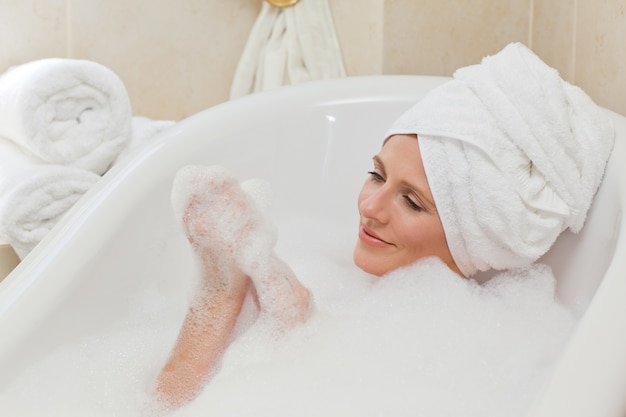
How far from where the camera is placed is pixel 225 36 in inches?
79.4

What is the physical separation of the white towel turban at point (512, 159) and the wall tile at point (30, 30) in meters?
1.02

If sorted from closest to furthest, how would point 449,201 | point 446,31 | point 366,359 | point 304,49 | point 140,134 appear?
1. point 366,359
2. point 449,201
3. point 140,134
4. point 446,31
5. point 304,49

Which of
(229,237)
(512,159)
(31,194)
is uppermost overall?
(512,159)

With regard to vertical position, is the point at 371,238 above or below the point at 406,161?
below

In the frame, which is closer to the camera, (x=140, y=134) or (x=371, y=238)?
(x=371, y=238)

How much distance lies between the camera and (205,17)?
199 centimetres

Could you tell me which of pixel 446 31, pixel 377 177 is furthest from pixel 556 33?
pixel 377 177

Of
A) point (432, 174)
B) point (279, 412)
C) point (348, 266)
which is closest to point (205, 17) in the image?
point (348, 266)

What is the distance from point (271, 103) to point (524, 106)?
0.56 m

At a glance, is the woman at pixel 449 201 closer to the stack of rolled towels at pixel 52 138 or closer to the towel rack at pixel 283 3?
the stack of rolled towels at pixel 52 138

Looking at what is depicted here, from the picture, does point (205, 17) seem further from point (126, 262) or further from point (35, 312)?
point (35, 312)

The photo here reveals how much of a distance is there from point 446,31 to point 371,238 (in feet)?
2.54

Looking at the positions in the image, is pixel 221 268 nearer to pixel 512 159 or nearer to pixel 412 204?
pixel 412 204

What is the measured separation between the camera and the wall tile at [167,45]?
188 centimetres
